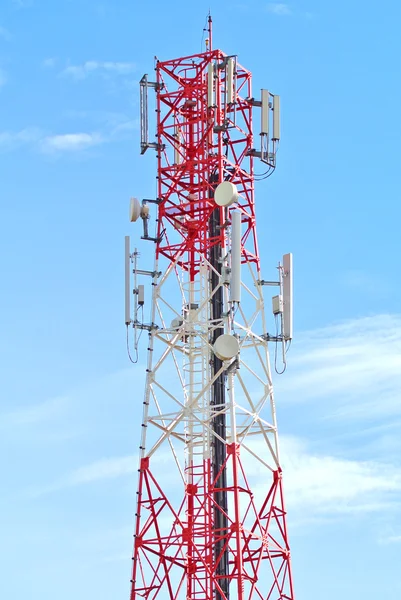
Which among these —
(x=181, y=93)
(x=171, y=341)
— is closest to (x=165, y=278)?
(x=171, y=341)

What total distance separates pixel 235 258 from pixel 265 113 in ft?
24.7

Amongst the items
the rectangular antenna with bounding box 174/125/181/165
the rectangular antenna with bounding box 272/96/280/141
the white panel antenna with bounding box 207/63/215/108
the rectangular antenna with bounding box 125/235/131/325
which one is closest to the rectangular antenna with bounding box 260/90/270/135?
the rectangular antenna with bounding box 272/96/280/141

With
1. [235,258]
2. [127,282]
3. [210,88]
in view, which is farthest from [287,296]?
[210,88]

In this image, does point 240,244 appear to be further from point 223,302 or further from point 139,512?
point 139,512

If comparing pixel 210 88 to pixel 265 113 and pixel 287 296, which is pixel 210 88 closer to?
pixel 265 113

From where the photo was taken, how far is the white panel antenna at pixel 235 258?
5741 centimetres

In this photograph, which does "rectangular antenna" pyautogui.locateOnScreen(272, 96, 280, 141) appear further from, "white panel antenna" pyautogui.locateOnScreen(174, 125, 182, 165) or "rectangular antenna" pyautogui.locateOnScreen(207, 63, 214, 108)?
"white panel antenna" pyautogui.locateOnScreen(174, 125, 182, 165)

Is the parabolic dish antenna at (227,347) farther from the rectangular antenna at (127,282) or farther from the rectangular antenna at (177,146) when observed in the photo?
the rectangular antenna at (177,146)

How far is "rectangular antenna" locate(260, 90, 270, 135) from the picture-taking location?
61.9m

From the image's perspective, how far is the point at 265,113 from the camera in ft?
204

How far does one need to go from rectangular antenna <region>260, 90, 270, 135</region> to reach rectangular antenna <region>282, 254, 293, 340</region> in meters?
5.24

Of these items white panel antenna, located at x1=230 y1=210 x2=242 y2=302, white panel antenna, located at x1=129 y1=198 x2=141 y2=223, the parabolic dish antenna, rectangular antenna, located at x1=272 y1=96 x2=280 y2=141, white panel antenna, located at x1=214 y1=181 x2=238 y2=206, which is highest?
rectangular antenna, located at x1=272 y1=96 x2=280 y2=141

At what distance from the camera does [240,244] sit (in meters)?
58.1

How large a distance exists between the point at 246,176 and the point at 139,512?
14294 millimetres
